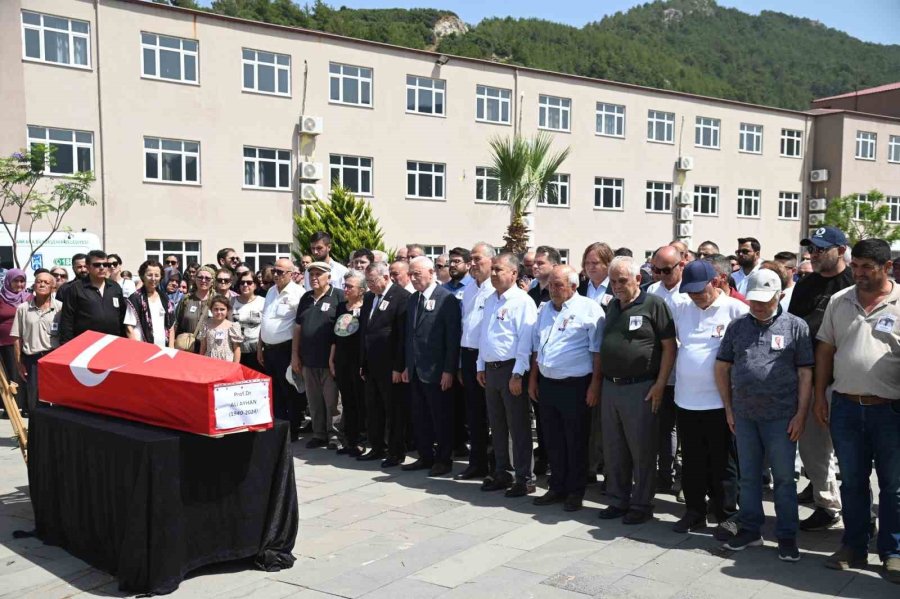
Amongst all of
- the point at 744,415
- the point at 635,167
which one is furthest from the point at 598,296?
the point at 635,167

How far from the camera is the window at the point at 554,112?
3216 cm

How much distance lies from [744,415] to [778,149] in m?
37.5

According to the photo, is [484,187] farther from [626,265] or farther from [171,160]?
[626,265]

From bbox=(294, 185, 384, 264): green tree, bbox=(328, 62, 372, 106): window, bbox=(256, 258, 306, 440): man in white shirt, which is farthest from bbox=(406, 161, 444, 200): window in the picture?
bbox=(256, 258, 306, 440): man in white shirt

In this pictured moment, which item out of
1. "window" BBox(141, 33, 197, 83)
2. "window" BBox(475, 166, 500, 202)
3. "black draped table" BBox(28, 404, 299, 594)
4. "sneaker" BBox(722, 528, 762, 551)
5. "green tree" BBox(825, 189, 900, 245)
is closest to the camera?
"black draped table" BBox(28, 404, 299, 594)

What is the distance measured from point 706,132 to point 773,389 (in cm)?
3428

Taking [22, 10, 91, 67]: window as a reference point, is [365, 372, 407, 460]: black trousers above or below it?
below

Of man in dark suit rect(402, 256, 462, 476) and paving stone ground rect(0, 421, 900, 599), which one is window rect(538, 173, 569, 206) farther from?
paving stone ground rect(0, 421, 900, 599)

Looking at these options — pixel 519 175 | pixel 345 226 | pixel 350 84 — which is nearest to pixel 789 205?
pixel 350 84

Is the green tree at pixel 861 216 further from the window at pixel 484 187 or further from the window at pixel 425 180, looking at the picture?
the window at pixel 425 180

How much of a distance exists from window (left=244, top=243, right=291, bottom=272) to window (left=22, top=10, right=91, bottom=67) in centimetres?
715

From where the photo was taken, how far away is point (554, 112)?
32.6 m

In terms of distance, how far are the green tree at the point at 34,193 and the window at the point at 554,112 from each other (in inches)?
684

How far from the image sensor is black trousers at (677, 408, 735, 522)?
5.62m
